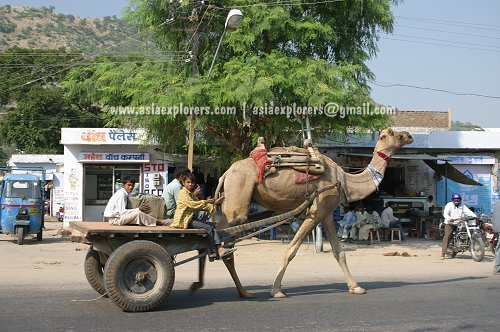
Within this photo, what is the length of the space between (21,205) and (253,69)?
28.4 feet

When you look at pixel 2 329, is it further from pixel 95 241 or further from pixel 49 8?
pixel 49 8

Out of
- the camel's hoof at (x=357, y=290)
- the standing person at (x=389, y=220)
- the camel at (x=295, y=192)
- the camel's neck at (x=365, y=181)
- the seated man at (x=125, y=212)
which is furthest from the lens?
the standing person at (x=389, y=220)

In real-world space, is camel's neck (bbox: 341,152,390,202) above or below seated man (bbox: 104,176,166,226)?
above

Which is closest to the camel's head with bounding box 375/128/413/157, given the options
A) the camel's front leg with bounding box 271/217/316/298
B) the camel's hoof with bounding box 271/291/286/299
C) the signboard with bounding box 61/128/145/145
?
the camel's front leg with bounding box 271/217/316/298

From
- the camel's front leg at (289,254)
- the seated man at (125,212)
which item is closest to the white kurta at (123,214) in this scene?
the seated man at (125,212)

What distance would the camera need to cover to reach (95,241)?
8102 millimetres

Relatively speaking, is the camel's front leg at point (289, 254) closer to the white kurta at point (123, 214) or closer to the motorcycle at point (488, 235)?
the white kurta at point (123, 214)

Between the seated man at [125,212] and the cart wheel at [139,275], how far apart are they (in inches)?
24.4

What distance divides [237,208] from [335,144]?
14.1 meters

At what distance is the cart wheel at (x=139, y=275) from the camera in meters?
7.88

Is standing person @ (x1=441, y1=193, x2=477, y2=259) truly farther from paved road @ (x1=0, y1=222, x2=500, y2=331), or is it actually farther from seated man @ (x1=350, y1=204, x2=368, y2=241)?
seated man @ (x1=350, y1=204, x2=368, y2=241)

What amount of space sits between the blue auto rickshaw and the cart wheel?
40.1 ft

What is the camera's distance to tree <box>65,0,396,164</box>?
53.9ft

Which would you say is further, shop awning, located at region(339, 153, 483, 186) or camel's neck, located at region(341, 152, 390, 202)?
shop awning, located at region(339, 153, 483, 186)
